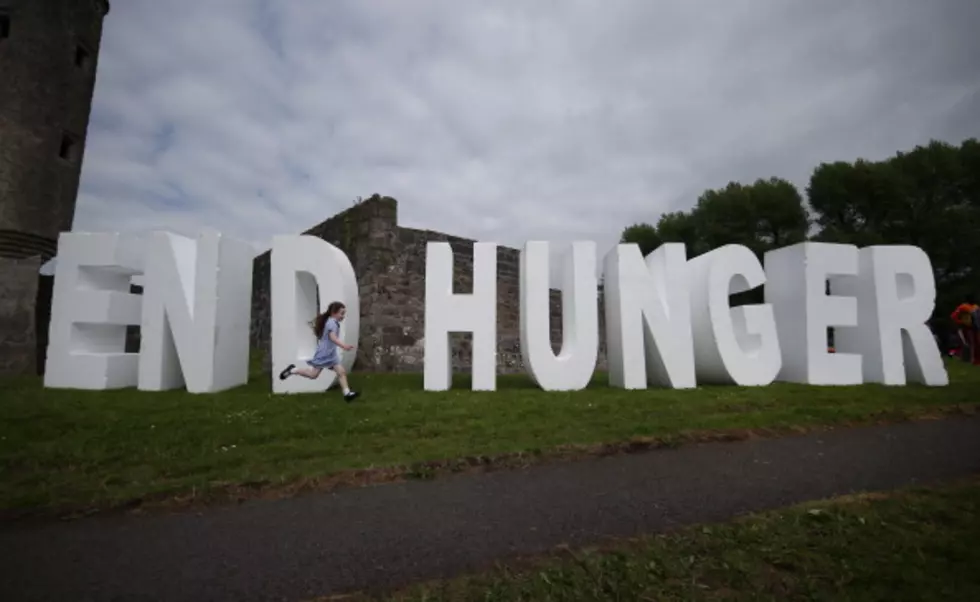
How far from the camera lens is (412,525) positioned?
10.6 feet

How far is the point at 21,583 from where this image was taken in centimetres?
262

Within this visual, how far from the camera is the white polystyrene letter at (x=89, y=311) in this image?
8.10m

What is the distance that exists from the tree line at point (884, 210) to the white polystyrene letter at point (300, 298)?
24.5 meters

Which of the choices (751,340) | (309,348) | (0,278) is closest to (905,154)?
(751,340)

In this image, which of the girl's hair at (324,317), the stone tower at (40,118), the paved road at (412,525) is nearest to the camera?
the paved road at (412,525)

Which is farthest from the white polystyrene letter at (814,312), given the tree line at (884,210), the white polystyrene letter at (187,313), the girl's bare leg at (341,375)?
the tree line at (884,210)

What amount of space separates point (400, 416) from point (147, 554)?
3.20 m

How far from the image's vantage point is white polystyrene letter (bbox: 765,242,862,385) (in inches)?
342

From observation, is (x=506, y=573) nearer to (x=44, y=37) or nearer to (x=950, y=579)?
(x=950, y=579)

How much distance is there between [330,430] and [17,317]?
9.89 metres

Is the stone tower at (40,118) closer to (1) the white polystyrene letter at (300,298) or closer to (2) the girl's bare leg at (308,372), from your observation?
(1) the white polystyrene letter at (300,298)

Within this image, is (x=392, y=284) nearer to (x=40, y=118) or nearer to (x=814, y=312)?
(x=814, y=312)

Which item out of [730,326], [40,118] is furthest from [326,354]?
[40,118]

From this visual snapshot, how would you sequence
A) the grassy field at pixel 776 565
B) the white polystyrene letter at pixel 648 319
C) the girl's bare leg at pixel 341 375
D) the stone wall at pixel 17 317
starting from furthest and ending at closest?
the stone wall at pixel 17 317, the white polystyrene letter at pixel 648 319, the girl's bare leg at pixel 341 375, the grassy field at pixel 776 565
